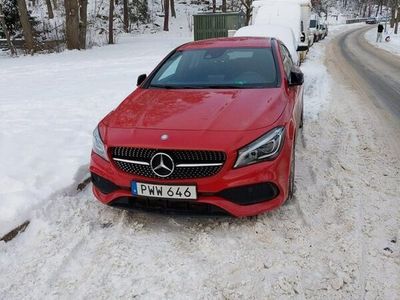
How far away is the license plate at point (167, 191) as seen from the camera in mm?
3207

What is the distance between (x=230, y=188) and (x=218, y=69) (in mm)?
1832

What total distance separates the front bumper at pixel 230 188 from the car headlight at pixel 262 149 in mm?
41

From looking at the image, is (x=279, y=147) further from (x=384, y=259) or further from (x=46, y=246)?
(x=46, y=246)

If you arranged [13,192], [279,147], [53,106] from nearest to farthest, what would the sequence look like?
[279,147] < [13,192] < [53,106]

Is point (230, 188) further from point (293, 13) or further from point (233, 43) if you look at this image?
point (293, 13)

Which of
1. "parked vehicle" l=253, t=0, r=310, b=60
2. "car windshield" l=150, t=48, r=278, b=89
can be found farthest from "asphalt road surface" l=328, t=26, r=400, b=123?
"car windshield" l=150, t=48, r=278, b=89

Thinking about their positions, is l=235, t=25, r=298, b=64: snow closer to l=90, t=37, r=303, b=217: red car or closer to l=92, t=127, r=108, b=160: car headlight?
l=90, t=37, r=303, b=217: red car

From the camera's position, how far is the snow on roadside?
4.12 m

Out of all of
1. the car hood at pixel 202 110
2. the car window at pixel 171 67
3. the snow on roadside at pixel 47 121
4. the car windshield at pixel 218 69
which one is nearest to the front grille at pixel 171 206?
the car hood at pixel 202 110

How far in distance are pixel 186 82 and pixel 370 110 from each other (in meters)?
4.64

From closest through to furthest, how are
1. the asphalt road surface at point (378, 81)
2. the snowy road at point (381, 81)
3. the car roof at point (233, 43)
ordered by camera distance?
the car roof at point (233, 43) < the asphalt road surface at point (378, 81) < the snowy road at point (381, 81)

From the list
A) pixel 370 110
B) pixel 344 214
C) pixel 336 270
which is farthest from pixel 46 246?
pixel 370 110

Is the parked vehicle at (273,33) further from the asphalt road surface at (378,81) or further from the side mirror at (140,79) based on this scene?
the side mirror at (140,79)

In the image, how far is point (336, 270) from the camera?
2943 mm
